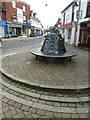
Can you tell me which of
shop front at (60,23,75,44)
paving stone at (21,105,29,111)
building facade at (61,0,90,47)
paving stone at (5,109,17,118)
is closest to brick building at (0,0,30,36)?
shop front at (60,23,75,44)

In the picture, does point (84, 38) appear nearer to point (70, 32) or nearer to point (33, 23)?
point (70, 32)

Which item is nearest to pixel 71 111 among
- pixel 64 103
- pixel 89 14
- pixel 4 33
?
pixel 64 103

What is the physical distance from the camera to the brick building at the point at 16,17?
2661 cm

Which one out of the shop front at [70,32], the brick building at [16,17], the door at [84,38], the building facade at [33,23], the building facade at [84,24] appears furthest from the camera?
the building facade at [33,23]

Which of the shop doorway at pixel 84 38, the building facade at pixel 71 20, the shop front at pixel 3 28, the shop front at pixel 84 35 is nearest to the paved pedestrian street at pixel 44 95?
the shop front at pixel 84 35

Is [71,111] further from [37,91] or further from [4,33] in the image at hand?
[4,33]

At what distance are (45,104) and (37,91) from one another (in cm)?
61

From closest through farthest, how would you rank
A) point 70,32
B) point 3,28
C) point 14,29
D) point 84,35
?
point 84,35 < point 70,32 < point 3,28 < point 14,29

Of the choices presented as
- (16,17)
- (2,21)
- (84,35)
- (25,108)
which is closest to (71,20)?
(84,35)

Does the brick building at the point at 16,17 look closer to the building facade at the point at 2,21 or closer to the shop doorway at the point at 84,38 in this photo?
the building facade at the point at 2,21

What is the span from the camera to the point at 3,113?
8.82ft

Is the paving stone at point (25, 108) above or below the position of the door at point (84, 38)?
below

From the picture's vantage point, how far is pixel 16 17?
29.6 meters

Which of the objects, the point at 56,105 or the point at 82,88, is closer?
the point at 56,105
